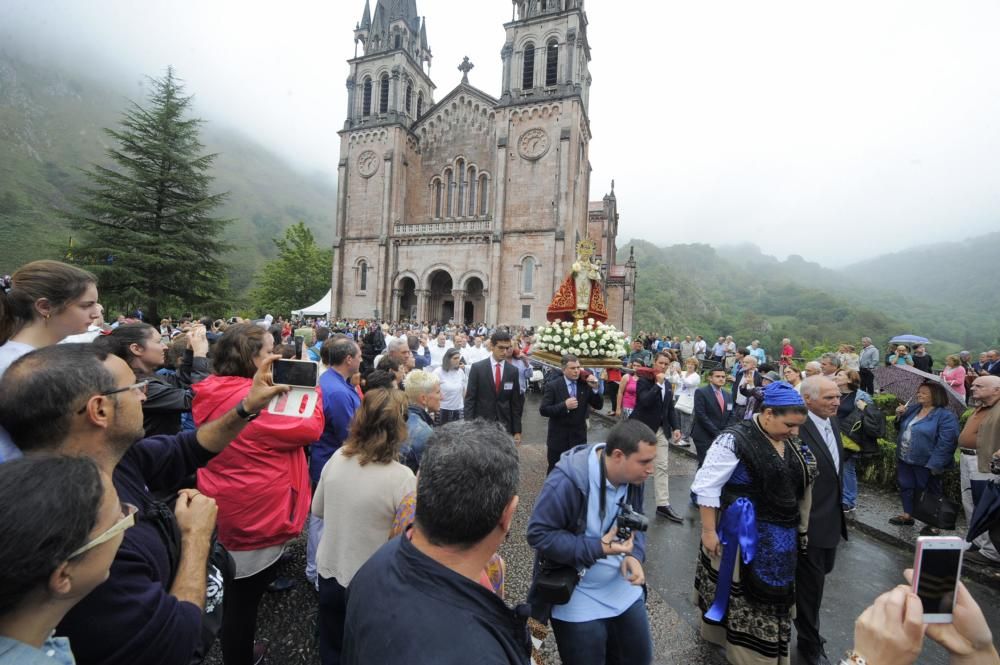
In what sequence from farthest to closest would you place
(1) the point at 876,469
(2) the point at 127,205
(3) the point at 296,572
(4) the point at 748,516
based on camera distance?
(2) the point at 127,205 < (1) the point at 876,469 < (3) the point at 296,572 < (4) the point at 748,516

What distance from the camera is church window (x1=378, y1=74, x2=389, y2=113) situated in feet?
94.9

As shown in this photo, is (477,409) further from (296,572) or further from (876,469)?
(876,469)

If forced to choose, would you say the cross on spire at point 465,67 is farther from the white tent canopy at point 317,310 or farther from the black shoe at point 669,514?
the black shoe at point 669,514

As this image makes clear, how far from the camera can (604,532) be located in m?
2.24

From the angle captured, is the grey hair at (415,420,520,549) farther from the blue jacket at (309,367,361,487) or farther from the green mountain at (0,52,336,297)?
the green mountain at (0,52,336,297)

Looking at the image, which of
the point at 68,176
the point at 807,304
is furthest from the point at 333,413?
the point at 68,176

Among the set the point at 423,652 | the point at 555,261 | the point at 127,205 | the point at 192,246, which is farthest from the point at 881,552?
the point at 127,205

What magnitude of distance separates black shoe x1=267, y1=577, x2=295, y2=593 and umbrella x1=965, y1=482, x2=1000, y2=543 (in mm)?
5984

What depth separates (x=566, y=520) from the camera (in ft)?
7.22

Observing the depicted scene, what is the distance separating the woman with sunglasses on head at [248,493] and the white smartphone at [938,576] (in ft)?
8.66

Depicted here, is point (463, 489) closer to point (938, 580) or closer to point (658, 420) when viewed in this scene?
point (938, 580)

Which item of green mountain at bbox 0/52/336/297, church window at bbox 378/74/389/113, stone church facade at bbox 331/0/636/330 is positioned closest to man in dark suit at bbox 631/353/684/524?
stone church facade at bbox 331/0/636/330

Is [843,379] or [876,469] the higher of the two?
[843,379]

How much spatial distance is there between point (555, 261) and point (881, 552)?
2044 cm
